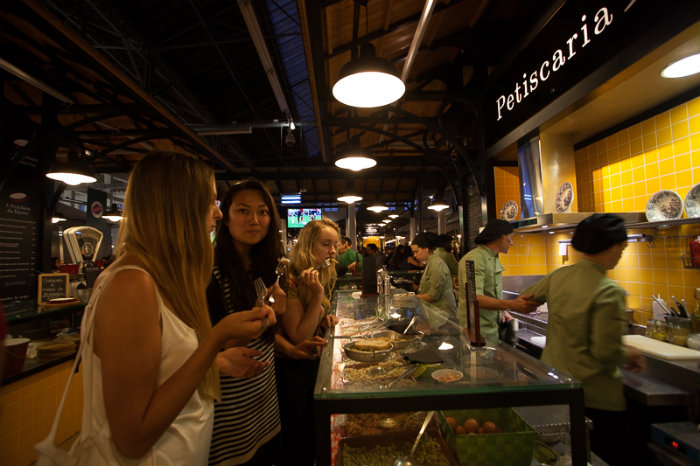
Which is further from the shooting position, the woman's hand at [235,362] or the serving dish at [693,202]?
the serving dish at [693,202]

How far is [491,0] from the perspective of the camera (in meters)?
4.59

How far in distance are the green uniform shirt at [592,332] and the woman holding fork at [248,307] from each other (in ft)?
5.55

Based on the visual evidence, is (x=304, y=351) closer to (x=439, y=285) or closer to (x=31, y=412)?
(x=439, y=285)

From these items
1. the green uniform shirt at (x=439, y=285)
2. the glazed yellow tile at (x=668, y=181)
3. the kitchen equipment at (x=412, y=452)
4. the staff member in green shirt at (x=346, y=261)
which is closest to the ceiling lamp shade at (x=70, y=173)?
the staff member in green shirt at (x=346, y=261)

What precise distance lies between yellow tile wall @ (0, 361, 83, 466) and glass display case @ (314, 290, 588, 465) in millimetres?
3302

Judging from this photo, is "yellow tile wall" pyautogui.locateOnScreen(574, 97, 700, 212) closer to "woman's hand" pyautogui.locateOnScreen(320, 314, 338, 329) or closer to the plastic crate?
the plastic crate

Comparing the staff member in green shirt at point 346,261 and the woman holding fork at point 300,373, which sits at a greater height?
the staff member in green shirt at point 346,261

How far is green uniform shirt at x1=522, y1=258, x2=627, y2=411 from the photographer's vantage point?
6.89 feet

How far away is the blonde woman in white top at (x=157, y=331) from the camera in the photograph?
0.84m

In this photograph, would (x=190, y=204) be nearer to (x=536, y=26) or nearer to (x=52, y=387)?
(x=52, y=387)

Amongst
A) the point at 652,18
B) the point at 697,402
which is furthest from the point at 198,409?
the point at 652,18

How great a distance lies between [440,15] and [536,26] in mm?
1170

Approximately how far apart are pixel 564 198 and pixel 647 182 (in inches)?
30.8

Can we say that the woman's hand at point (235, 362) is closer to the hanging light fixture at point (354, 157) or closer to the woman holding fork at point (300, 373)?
the woman holding fork at point (300, 373)
